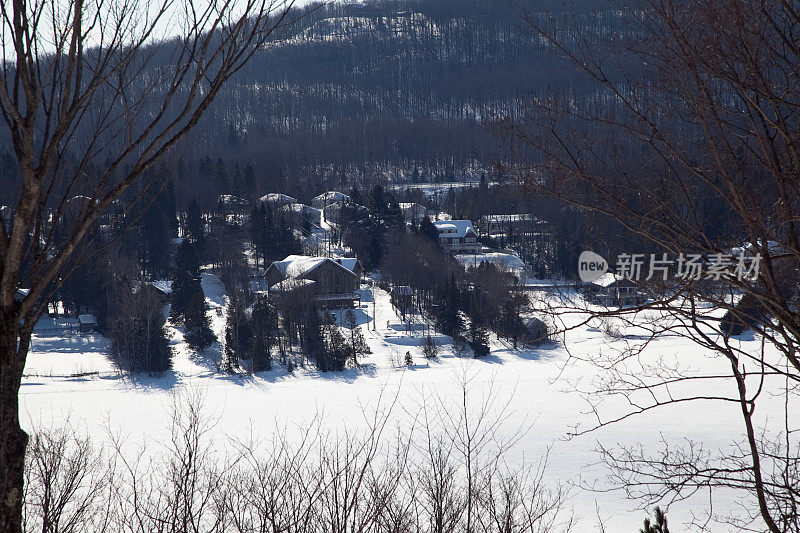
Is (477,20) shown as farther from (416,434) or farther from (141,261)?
(416,434)

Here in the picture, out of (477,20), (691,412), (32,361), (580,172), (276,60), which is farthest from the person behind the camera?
(477,20)

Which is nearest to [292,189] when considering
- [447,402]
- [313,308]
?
[313,308]

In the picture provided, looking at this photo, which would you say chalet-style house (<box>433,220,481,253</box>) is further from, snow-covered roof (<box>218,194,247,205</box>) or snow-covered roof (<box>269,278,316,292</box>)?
snow-covered roof (<box>269,278,316,292</box>)

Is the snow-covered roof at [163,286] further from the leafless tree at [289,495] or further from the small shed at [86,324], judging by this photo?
the leafless tree at [289,495]

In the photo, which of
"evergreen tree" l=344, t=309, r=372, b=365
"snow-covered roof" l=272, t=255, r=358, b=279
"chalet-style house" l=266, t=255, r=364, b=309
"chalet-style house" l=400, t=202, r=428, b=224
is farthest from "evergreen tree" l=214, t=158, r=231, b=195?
"evergreen tree" l=344, t=309, r=372, b=365

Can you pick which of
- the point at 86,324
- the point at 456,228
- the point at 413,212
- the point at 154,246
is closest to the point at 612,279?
the point at 86,324

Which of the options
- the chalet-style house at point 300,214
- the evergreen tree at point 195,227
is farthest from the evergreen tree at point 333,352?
the chalet-style house at point 300,214

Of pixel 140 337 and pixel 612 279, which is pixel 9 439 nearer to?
pixel 612 279
